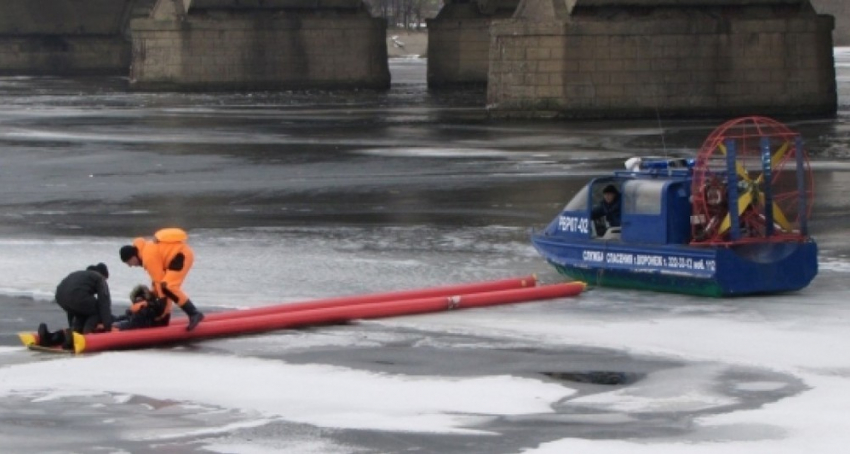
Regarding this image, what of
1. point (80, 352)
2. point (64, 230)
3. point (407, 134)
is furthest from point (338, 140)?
point (80, 352)

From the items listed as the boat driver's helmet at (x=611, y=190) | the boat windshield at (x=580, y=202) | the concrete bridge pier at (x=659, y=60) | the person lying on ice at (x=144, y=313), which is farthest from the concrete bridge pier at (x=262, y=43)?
the person lying on ice at (x=144, y=313)

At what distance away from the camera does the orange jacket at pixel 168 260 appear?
48.9ft

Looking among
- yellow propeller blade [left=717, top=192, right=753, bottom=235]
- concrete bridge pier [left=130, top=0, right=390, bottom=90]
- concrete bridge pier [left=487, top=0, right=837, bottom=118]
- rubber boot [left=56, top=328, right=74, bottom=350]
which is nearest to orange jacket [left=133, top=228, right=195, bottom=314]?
rubber boot [left=56, top=328, right=74, bottom=350]

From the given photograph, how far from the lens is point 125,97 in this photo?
6631 cm

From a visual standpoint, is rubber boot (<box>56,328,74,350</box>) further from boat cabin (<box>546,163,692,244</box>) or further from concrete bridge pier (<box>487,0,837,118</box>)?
concrete bridge pier (<box>487,0,837,118</box>)

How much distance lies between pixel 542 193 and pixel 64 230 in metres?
7.73

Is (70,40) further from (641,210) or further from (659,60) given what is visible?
(641,210)

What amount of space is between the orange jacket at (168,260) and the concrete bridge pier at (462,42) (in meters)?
61.2

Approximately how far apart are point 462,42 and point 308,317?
61663 mm

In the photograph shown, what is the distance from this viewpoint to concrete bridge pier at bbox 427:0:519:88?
3002 inches

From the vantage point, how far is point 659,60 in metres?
49.2

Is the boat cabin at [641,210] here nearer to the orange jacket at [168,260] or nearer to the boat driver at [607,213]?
the boat driver at [607,213]

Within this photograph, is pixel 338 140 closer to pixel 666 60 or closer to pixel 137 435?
pixel 666 60

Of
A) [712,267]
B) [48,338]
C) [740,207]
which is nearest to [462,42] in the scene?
[740,207]
